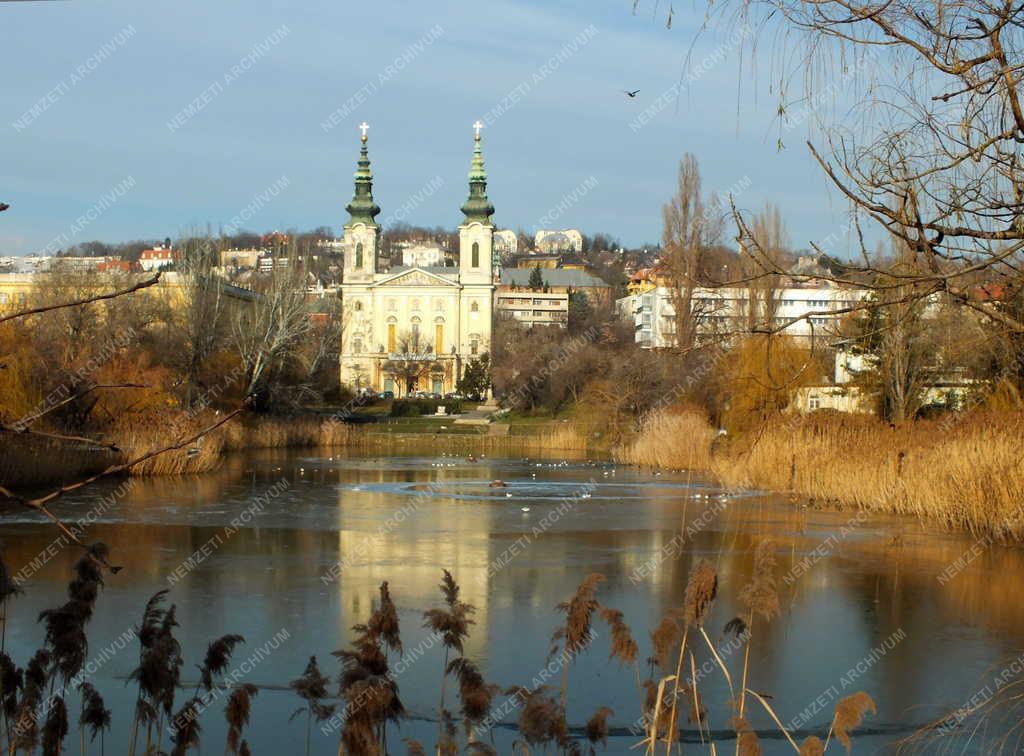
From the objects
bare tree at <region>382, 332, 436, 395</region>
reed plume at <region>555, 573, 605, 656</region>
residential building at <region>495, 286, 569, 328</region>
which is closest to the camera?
reed plume at <region>555, 573, 605, 656</region>

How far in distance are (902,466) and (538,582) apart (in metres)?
7.09

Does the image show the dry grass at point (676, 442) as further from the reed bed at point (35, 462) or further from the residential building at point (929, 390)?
the reed bed at point (35, 462)

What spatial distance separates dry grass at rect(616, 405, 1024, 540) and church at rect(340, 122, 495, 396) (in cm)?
5334

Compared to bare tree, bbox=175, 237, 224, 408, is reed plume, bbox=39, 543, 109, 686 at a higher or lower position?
lower

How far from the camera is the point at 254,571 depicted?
11359 millimetres

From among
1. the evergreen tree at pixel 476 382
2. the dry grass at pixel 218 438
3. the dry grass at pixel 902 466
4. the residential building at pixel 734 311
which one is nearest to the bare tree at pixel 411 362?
the evergreen tree at pixel 476 382

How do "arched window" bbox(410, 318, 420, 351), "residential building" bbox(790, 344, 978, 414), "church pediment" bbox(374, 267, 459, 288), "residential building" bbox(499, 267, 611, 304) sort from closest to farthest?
"residential building" bbox(790, 344, 978, 414) < "arched window" bbox(410, 318, 420, 351) < "church pediment" bbox(374, 267, 459, 288) < "residential building" bbox(499, 267, 611, 304)

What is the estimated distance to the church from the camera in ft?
249

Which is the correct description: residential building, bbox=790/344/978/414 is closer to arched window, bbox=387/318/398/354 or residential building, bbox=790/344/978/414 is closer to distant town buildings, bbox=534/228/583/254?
arched window, bbox=387/318/398/354

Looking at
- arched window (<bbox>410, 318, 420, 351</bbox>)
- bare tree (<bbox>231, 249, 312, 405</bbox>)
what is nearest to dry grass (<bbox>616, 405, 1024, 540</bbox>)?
bare tree (<bbox>231, 249, 312, 405</bbox>)

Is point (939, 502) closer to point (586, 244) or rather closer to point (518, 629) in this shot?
Answer: point (518, 629)

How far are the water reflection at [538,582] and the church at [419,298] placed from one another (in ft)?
182

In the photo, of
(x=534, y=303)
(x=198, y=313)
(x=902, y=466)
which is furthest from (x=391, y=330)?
(x=902, y=466)

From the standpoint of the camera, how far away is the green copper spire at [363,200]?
79.4 meters
